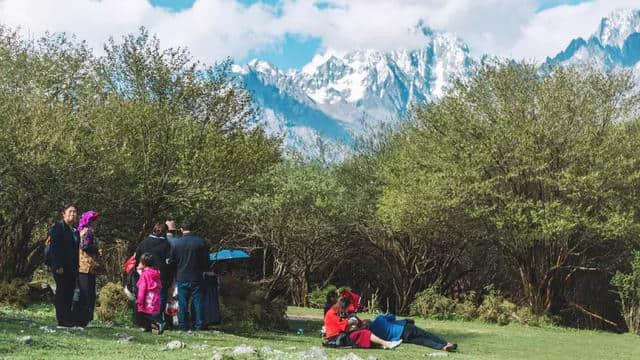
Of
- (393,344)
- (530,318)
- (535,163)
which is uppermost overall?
(535,163)

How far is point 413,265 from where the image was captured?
34031mm

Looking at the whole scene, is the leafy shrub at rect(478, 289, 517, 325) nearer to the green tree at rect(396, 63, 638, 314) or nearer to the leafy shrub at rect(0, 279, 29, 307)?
the green tree at rect(396, 63, 638, 314)

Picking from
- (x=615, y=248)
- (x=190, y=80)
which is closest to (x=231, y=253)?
(x=190, y=80)

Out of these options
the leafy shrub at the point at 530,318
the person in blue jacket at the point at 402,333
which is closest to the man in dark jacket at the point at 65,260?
the person in blue jacket at the point at 402,333

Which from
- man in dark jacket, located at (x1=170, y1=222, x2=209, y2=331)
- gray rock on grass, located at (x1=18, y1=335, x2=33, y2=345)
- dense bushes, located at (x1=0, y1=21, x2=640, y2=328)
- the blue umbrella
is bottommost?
gray rock on grass, located at (x1=18, y1=335, x2=33, y2=345)

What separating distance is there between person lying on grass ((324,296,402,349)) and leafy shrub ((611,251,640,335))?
→ 50.7 ft

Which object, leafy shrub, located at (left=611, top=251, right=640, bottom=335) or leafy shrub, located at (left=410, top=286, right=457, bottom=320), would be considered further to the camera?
leafy shrub, located at (left=410, top=286, right=457, bottom=320)

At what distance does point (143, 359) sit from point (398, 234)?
80.0ft

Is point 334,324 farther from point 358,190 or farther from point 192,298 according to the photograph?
point 358,190

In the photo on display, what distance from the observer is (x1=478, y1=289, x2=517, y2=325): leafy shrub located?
91.3ft

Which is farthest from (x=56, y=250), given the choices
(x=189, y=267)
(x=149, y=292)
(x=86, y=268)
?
(x=189, y=267)

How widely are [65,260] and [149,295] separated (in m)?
1.69

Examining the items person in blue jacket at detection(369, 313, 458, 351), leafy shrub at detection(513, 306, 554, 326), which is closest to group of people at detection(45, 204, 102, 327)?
person in blue jacket at detection(369, 313, 458, 351)

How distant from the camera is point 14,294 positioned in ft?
60.0
